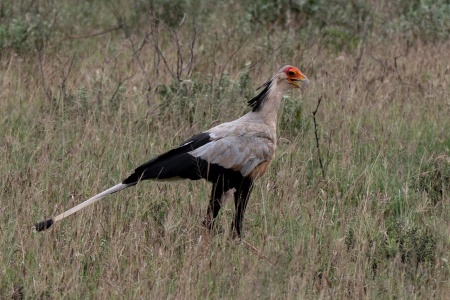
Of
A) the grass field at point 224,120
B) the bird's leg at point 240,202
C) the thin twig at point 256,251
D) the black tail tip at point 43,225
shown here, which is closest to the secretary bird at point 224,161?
the bird's leg at point 240,202

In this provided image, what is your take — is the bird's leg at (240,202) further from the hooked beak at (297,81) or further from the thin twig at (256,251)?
the hooked beak at (297,81)

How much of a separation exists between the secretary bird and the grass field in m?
0.14

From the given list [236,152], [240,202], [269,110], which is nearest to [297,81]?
[269,110]

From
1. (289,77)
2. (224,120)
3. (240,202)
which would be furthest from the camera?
(224,120)

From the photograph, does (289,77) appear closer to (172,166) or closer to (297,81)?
(297,81)

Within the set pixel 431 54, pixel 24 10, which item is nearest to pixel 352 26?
pixel 431 54

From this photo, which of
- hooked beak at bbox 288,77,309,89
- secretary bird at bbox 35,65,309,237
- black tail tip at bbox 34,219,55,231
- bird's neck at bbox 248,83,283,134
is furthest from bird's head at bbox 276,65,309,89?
black tail tip at bbox 34,219,55,231

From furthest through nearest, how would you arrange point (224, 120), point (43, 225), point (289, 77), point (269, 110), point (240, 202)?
point (224, 120), point (289, 77), point (269, 110), point (240, 202), point (43, 225)

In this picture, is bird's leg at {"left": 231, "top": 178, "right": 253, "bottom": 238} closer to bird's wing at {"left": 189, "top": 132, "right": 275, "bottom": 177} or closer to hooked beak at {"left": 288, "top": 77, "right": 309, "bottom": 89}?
bird's wing at {"left": 189, "top": 132, "right": 275, "bottom": 177}

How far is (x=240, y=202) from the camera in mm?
5348

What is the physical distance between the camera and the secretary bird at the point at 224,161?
5156mm

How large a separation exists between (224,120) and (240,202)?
170 centimetres

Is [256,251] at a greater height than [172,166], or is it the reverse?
[172,166]

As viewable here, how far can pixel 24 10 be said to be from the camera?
960 centimetres
